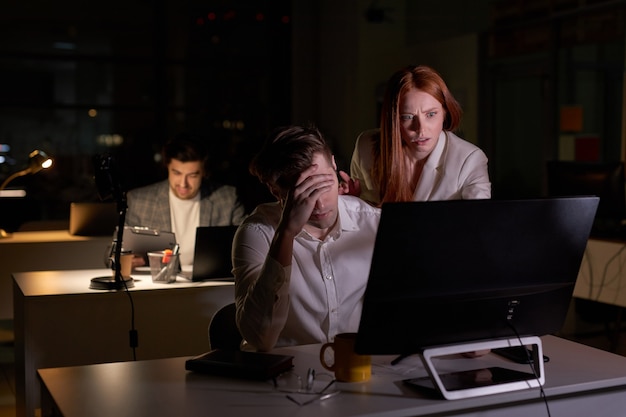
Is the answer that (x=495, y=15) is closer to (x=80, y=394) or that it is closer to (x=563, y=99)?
(x=563, y=99)

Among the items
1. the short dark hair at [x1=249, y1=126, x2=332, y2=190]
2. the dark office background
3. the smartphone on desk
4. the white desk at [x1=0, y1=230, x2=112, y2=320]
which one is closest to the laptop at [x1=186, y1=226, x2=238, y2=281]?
the short dark hair at [x1=249, y1=126, x2=332, y2=190]

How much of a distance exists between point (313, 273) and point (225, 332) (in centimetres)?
34

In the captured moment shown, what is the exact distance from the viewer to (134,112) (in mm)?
9148

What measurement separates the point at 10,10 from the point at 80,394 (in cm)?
778

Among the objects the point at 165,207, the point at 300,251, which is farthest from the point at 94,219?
the point at 300,251

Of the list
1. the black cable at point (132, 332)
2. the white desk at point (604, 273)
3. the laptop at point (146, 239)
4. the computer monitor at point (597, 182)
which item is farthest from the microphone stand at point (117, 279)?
the white desk at point (604, 273)

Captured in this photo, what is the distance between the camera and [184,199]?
4.58 metres

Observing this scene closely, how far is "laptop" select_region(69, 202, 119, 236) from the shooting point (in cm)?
536

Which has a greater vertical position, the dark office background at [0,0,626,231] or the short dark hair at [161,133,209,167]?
the dark office background at [0,0,626,231]

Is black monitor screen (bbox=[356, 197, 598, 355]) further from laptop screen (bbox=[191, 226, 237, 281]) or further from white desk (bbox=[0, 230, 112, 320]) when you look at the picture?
white desk (bbox=[0, 230, 112, 320])

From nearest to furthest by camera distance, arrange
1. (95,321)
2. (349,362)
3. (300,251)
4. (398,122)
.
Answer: (349,362) → (300,251) → (398,122) → (95,321)

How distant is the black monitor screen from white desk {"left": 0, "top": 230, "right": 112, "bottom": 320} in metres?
3.88

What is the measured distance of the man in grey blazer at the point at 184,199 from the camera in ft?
14.5

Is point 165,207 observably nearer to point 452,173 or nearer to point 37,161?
point 37,161
